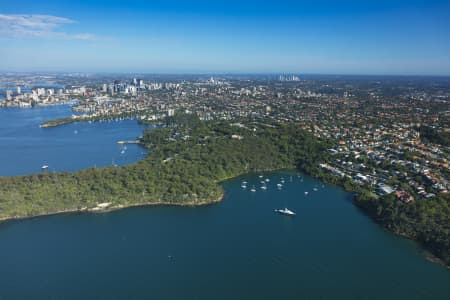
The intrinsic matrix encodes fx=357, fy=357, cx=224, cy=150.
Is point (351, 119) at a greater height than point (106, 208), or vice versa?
point (351, 119)

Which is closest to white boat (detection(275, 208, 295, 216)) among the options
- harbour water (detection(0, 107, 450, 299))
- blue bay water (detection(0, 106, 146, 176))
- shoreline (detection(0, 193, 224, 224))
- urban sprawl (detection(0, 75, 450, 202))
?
harbour water (detection(0, 107, 450, 299))

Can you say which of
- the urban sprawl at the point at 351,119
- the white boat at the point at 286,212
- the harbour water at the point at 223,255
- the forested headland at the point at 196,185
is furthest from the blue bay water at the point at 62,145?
the white boat at the point at 286,212

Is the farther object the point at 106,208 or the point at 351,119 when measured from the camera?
the point at 351,119

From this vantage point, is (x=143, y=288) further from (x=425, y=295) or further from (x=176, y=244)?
(x=425, y=295)

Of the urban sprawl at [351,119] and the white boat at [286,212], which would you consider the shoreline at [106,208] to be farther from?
the urban sprawl at [351,119]

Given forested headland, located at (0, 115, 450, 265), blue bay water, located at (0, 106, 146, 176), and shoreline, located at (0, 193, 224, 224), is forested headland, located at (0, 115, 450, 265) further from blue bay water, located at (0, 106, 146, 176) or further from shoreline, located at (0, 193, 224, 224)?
blue bay water, located at (0, 106, 146, 176)

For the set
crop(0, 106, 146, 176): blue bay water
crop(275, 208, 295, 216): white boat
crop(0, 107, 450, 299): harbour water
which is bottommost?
crop(0, 107, 450, 299): harbour water

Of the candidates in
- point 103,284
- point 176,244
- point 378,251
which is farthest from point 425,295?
point 103,284

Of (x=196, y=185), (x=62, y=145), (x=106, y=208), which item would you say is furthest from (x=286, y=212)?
(x=62, y=145)

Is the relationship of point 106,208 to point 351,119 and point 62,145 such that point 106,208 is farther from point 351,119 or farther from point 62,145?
point 351,119

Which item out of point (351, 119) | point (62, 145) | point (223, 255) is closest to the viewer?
point (223, 255)
